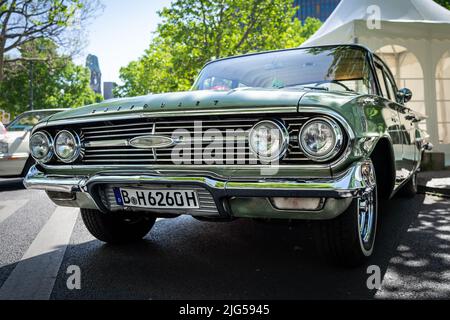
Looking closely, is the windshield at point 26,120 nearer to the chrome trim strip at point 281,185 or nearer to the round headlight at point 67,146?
the round headlight at point 67,146

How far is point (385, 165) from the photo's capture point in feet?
10.3

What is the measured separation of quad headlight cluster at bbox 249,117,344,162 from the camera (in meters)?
2.18

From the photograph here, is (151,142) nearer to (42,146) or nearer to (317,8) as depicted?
(42,146)

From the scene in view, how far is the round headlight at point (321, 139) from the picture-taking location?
217 cm

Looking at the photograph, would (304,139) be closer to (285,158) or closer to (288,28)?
(285,158)

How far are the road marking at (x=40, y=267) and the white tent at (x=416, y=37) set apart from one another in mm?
6993

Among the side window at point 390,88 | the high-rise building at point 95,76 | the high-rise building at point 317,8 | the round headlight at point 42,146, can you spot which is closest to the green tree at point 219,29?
the side window at point 390,88

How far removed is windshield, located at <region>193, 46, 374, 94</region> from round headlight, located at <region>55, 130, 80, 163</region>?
129cm

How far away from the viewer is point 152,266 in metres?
2.86

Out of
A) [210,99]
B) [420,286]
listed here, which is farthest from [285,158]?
[420,286]

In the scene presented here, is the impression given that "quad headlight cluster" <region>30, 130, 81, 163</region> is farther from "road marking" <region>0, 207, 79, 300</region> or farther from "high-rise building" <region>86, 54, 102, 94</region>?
"high-rise building" <region>86, 54, 102, 94</region>

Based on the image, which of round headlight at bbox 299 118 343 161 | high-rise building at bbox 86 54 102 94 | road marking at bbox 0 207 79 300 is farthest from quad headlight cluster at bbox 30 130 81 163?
high-rise building at bbox 86 54 102 94
